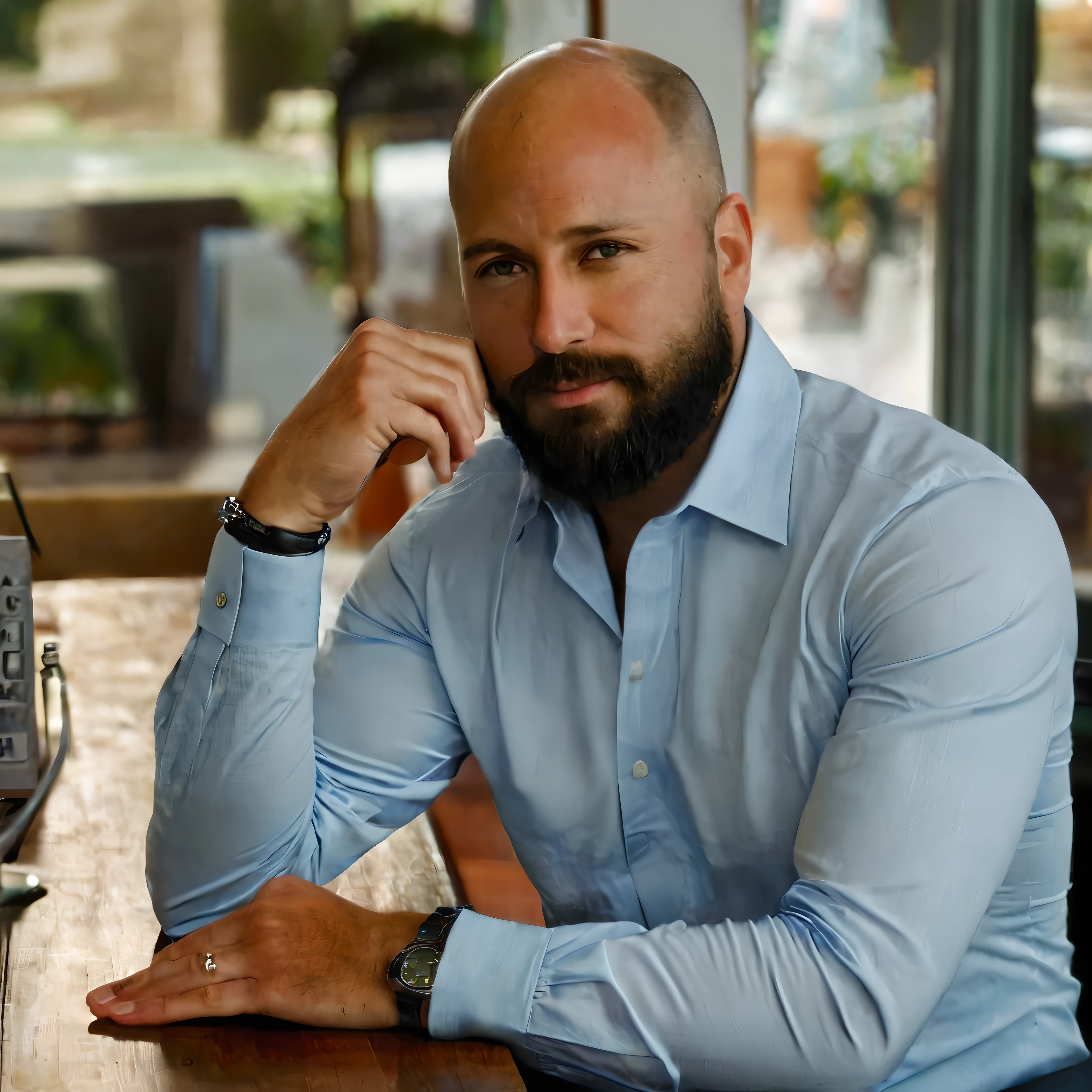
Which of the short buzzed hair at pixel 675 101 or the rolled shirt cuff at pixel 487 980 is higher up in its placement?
the short buzzed hair at pixel 675 101

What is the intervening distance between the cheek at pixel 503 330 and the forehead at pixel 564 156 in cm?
6

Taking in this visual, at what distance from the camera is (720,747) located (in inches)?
42.7

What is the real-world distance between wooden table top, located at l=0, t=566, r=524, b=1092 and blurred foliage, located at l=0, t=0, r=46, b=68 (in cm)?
474

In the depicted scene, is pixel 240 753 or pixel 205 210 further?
pixel 205 210

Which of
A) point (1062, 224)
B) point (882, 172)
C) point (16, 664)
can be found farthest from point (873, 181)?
point (16, 664)

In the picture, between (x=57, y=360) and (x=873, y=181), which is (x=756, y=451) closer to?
(x=873, y=181)

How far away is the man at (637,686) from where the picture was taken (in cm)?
86

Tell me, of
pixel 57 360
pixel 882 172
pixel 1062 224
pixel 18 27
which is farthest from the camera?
pixel 57 360

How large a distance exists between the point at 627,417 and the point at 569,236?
0.18 m

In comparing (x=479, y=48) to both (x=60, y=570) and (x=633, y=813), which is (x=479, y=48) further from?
(x=633, y=813)

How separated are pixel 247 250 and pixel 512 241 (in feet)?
15.6

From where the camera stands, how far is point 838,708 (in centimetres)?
103

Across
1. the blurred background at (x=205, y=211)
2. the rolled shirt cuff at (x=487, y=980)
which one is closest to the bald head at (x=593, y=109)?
the rolled shirt cuff at (x=487, y=980)

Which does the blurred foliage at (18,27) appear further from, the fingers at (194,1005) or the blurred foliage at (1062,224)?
the fingers at (194,1005)
